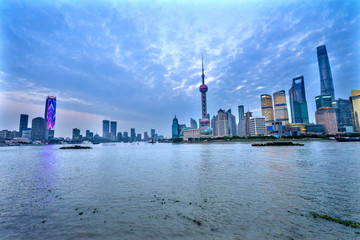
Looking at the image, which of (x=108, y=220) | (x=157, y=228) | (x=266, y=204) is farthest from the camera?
(x=266, y=204)

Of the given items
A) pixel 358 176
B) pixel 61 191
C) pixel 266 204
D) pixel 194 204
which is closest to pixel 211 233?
pixel 194 204

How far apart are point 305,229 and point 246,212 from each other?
14.9ft

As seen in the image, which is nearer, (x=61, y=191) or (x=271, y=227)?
(x=271, y=227)

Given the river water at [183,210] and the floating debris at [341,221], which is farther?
the floating debris at [341,221]

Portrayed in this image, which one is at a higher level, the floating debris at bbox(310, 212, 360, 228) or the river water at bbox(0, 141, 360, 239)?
the floating debris at bbox(310, 212, 360, 228)

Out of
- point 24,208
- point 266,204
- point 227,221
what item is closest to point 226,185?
point 266,204

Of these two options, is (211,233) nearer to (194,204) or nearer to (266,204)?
(194,204)

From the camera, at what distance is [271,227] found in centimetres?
1338

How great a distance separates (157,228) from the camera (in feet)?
45.7

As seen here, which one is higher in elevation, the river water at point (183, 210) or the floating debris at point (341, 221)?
the floating debris at point (341, 221)

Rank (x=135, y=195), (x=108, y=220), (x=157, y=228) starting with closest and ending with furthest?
(x=157, y=228)
(x=108, y=220)
(x=135, y=195)

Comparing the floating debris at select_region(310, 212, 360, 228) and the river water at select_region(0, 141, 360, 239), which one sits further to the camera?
the floating debris at select_region(310, 212, 360, 228)

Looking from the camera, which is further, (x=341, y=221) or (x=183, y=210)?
(x=183, y=210)

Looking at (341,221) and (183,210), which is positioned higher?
(341,221)
